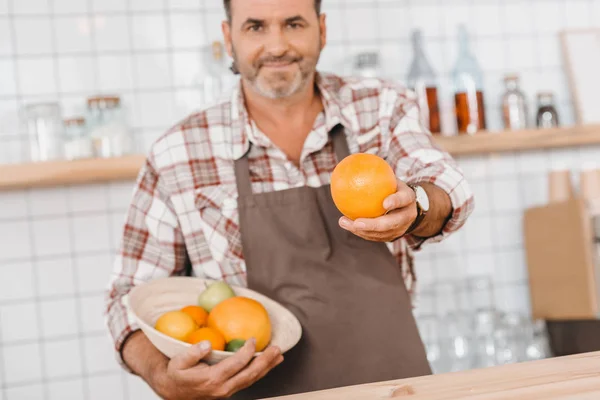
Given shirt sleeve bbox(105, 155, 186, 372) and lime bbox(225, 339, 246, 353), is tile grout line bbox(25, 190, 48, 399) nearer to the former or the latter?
shirt sleeve bbox(105, 155, 186, 372)

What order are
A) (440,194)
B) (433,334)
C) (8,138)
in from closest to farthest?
(440,194)
(8,138)
(433,334)

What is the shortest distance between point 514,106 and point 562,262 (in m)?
0.50

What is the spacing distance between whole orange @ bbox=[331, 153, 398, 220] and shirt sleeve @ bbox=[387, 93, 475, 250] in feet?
0.74

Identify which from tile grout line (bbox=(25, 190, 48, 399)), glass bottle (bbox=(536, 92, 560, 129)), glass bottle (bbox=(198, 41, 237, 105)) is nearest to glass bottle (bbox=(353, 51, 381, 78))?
glass bottle (bbox=(198, 41, 237, 105))

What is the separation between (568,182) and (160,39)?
132 centimetres

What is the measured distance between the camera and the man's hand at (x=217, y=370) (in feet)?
3.27

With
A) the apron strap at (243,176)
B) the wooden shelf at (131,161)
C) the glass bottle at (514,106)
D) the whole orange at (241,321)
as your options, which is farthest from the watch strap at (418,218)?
the glass bottle at (514,106)

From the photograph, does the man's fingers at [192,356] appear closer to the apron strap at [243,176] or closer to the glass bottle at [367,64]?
the apron strap at [243,176]

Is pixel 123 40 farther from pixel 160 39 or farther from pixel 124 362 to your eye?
pixel 124 362

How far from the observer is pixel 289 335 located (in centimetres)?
118

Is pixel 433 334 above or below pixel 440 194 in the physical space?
below

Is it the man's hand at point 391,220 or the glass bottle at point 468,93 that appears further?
A: the glass bottle at point 468,93

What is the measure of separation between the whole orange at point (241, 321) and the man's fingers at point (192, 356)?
0.08m

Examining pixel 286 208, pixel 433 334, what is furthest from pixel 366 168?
pixel 433 334
